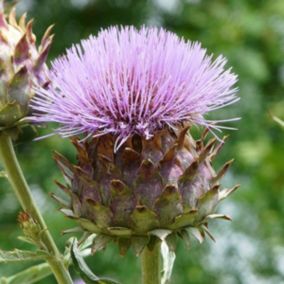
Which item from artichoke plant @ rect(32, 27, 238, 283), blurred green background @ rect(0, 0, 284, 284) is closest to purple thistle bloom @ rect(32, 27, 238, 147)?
artichoke plant @ rect(32, 27, 238, 283)

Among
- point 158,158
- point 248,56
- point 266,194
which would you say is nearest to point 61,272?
point 158,158

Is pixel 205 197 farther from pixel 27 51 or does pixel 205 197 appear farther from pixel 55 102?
pixel 27 51

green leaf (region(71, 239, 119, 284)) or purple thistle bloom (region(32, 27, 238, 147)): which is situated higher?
purple thistle bloom (region(32, 27, 238, 147))

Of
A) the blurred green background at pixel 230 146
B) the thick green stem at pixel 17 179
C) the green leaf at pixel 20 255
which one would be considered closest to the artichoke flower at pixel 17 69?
the thick green stem at pixel 17 179

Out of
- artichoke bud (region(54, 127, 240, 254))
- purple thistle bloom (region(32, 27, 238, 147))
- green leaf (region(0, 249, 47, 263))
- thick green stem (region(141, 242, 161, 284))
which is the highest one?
purple thistle bloom (region(32, 27, 238, 147))

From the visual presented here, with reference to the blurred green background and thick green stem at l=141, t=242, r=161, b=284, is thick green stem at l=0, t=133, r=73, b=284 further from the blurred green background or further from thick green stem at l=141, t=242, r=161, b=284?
the blurred green background

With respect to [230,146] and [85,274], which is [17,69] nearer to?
[85,274]

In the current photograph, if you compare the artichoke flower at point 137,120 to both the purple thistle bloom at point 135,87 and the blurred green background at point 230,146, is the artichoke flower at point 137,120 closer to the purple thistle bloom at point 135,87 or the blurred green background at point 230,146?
the purple thistle bloom at point 135,87
